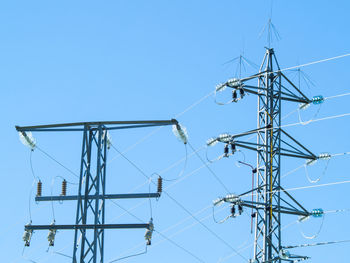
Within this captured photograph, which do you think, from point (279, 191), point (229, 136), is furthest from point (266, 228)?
point (229, 136)

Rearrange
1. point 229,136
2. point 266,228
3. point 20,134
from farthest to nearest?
1. point 229,136
2. point 266,228
3. point 20,134

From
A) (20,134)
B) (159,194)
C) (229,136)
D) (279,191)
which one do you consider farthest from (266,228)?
(20,134)

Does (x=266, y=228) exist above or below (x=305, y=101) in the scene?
below

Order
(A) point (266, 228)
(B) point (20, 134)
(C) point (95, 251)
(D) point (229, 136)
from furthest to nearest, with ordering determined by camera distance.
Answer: (D) point (229, 136) < (A) point (266, 228) < (B) point (20, 134) < (C) point (95, 251)

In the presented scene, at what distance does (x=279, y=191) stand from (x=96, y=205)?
9.06 m

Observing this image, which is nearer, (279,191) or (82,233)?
(82,233)

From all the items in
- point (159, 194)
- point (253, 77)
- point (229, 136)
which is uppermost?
point (253, 77)

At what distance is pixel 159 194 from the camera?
31.5 m

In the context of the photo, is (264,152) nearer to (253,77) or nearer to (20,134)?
(253,77)

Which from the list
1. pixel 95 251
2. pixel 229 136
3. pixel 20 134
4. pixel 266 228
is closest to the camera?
pixel 95 251

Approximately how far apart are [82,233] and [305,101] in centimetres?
1363

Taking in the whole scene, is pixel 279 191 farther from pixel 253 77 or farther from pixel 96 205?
pixel 96 205

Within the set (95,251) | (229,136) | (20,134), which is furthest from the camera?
(229,136)

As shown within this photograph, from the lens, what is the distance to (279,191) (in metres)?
37.9
